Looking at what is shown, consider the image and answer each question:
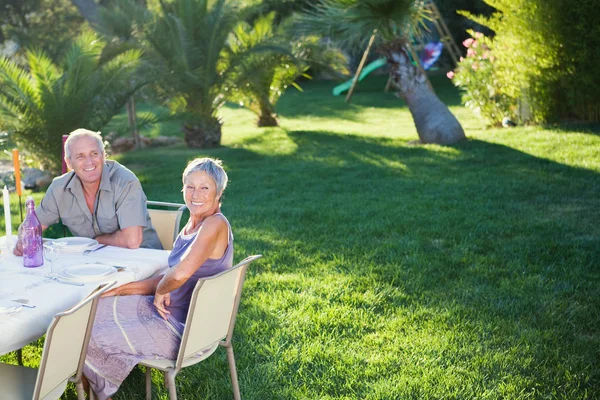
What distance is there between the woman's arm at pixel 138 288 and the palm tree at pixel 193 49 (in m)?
7.83

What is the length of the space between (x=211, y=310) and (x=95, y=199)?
153 centimetres

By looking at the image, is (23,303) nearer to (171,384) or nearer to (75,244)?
(171,384)

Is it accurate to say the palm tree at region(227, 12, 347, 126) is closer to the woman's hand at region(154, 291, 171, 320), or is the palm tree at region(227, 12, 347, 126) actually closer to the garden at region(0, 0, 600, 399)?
the garden at region(0, 0, 600, 399)

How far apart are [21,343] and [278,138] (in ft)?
34.5

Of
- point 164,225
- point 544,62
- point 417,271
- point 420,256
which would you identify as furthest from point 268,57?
point 164,225

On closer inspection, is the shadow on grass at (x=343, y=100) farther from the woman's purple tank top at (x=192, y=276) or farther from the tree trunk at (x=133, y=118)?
the woman's purple tank top at (x=192, y=276)

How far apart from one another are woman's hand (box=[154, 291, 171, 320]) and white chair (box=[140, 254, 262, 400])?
0.26 metres

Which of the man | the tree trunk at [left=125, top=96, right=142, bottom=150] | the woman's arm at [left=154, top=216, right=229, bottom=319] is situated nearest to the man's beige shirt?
the man

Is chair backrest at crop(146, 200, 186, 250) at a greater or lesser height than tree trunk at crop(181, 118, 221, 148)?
greater

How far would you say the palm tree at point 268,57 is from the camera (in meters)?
12.3

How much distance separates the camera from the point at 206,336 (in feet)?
10.2

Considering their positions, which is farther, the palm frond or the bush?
the palm frond

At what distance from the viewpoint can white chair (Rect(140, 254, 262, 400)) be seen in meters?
2.92

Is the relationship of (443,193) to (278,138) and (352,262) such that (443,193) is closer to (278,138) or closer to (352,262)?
(352,262)
